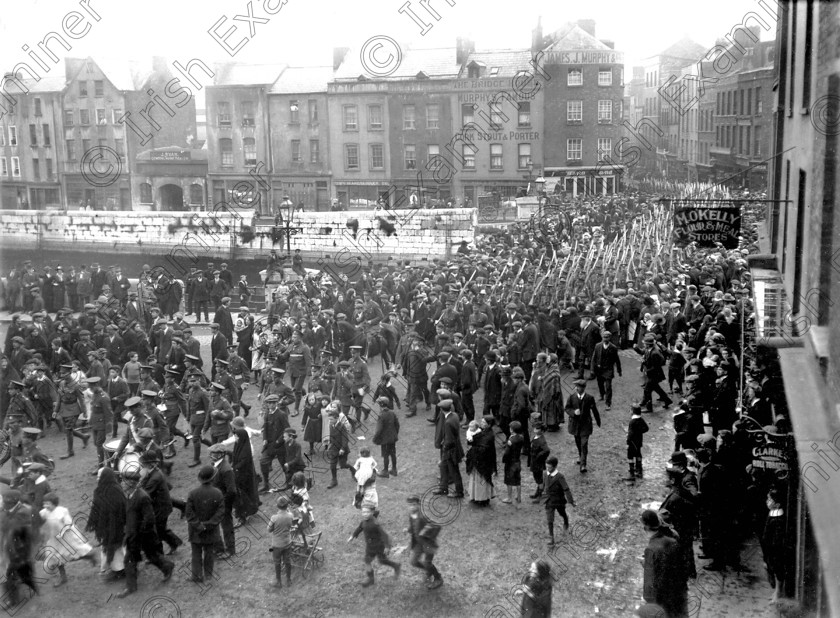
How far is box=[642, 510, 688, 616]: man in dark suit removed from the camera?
27.6ft

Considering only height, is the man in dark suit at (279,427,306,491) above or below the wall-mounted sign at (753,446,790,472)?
below

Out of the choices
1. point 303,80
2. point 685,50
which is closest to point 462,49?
point 303,80

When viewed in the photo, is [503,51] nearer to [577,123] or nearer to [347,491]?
[577,123]

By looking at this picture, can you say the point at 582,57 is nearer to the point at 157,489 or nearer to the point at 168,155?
the point at 168,155

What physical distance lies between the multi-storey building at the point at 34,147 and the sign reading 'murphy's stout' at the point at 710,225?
178 feet

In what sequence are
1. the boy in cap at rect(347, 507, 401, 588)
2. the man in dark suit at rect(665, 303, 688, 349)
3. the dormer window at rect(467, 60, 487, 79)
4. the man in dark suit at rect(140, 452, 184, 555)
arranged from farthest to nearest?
the dormer window at rect(467, 60, 487, 79) → the man in dark suit at rect(665, 303, 688, 349) → the man in dark suit at rect(140, 452, 184, 555) → the boy in cap at rect(347, 507, 401, 588)

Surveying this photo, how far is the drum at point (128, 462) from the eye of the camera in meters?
11.1

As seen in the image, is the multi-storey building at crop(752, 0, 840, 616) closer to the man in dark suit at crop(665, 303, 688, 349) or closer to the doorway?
the man in dark suit at crop(665, 303, 688, 349)

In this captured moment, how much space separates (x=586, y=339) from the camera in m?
18.0

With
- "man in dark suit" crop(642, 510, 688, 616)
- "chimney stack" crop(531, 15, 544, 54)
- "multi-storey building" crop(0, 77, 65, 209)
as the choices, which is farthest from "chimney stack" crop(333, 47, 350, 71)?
"man in dark suit" crop(642, 510, 688, 616)

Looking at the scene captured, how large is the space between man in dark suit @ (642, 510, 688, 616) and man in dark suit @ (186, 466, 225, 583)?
509cm

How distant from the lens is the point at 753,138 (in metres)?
44.4

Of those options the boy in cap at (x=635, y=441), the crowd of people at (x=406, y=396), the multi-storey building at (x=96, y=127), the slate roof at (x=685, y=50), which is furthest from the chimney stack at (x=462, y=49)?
the boy in cap at (x=635, y=441)

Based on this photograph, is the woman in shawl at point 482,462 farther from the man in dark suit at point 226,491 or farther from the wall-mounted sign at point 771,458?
the wall-mounted sign at point 771,458
